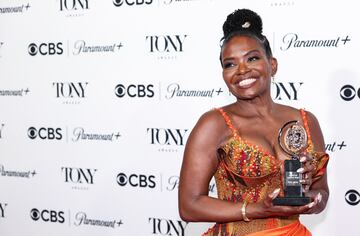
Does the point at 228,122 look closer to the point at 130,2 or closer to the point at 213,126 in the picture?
the point at 213,126

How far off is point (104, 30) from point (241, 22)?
170cm

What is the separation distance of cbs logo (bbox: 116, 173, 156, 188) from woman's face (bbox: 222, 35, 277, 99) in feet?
5.23

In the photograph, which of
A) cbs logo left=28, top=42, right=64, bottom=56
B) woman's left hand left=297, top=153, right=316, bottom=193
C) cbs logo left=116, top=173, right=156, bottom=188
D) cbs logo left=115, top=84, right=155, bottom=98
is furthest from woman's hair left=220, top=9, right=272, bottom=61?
cbs logo left=28, top=42, right=64, bottom=56

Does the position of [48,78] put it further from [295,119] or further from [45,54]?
[295,119]

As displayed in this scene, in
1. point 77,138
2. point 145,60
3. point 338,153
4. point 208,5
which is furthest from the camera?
point 77,138

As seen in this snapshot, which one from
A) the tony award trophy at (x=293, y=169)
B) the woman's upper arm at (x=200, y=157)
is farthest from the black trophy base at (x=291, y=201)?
the woman's upper arm at (x=200, y=157)

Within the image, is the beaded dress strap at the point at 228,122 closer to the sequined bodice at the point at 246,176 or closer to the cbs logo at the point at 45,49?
the sequined bodice at the point at 246,176

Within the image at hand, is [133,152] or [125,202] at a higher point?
[133,152]

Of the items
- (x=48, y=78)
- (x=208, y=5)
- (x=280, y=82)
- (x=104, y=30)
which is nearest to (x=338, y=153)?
(x=280, y=82)

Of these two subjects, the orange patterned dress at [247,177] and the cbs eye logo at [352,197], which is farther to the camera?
the cbs eye logo at [352,197]

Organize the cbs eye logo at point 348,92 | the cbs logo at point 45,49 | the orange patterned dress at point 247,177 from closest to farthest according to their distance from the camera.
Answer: the orange patterned dress at point 247,177
the cbs eye logo at point 348,92
the cbs logo at point 45,49

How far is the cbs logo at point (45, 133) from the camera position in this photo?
3.55 meters

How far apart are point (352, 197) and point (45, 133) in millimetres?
1957

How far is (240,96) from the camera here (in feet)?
5.79
